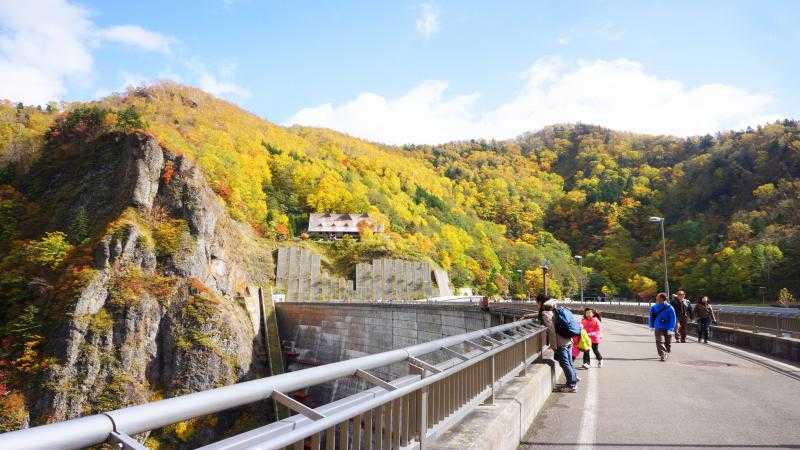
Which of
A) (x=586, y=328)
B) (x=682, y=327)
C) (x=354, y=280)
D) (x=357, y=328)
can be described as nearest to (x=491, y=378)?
(x=586, y=328)

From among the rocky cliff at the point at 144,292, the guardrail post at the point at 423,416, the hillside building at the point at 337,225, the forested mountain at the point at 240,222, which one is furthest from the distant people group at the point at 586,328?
the hillside building at the point at 337,225

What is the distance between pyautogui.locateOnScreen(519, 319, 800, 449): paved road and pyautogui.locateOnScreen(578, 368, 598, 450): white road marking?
0.01 metres

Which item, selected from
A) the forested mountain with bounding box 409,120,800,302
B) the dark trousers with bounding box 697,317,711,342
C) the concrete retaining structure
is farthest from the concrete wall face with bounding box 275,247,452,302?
the concrete retaining structure

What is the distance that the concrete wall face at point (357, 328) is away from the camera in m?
37.6

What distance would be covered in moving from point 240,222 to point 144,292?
32.3 metres

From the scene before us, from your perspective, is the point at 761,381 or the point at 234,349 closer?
the point at 761,381

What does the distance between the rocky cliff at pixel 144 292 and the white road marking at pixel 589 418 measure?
28920 mm

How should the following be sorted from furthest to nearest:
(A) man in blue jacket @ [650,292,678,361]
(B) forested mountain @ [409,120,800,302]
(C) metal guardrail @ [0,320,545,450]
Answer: (B) forested mountain @ [409,120,800,302], (A) man in blue jacket @ [650,292,678,361], (C) metal guardrail @ [0,320,545,450]

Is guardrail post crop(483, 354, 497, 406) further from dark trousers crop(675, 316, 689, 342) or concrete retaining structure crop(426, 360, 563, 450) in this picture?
dark trousers crop(675, 316, 689, 342)

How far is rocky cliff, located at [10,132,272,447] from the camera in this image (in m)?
40.2

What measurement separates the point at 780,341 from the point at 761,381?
5569 mm

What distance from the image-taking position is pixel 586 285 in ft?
330

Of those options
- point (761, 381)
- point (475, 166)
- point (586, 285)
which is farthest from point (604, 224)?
point (761, 381)

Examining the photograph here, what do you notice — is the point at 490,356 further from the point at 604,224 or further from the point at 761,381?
the point at 604,224
